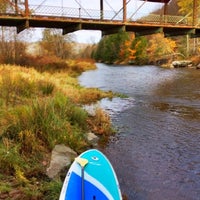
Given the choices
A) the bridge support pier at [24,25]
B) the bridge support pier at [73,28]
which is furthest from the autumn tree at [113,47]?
the bridge support pier at [24,25]

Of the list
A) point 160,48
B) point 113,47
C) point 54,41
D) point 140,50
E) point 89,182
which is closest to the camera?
point 89,182

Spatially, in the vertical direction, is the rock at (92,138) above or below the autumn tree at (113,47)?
below

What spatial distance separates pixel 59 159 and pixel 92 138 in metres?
1.93

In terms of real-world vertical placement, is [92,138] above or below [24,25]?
below

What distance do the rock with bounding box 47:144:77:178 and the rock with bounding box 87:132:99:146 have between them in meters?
1.25

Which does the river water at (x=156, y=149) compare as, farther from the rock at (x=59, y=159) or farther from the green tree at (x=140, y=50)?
the green tree at (x=140, y=50)

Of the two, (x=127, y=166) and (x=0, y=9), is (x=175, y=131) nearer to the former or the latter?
(x=127, y=166)

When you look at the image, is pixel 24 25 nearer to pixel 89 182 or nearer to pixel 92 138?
pixel 92 138

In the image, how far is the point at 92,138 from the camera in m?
7.15

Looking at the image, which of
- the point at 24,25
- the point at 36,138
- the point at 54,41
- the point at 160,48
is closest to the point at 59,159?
the point at 36,138

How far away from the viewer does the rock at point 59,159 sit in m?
4.96

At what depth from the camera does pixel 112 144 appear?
23.8 ft

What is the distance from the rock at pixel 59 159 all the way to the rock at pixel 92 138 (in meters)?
1.25

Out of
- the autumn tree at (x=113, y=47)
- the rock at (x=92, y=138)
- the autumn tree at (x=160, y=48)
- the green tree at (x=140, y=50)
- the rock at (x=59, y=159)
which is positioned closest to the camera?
the rock at (x=59, y=159)
